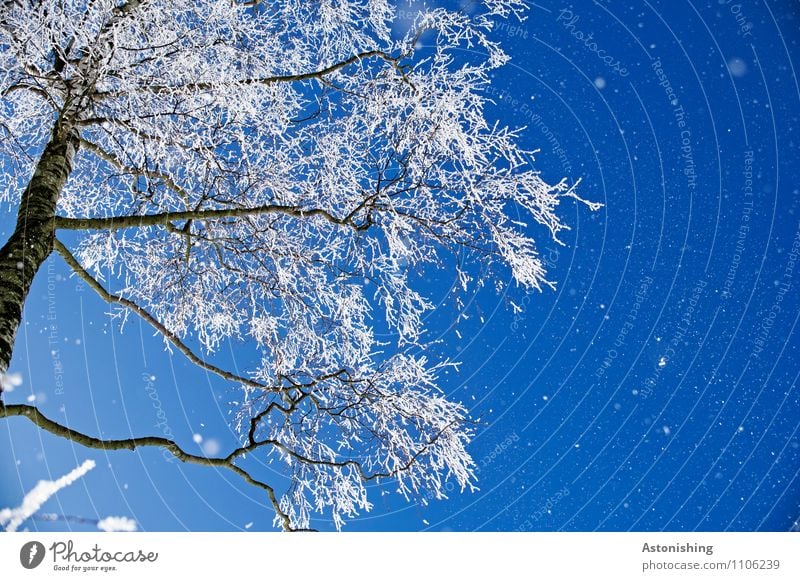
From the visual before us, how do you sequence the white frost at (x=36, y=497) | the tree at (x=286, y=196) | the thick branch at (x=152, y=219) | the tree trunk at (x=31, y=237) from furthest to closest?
the white frost at (x=36, y=497) → the thick branch at (x=152, y=219) → the tree at (x=286, y=196) → the tree trunk at (x=31, y=237)

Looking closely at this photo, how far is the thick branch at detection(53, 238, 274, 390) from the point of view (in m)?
2.01


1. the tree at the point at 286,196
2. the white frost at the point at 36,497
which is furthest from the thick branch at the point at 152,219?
the white frost at the point at 36,497

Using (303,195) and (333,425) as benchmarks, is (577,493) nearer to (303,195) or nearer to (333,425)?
(333,425)

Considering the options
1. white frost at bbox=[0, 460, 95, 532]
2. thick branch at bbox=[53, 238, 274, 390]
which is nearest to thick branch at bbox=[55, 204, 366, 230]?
thick branch at bbox=[53, 238, 274, 390]

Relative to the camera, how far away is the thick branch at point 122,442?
65.0 inches

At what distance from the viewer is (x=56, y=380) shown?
229 centimetres

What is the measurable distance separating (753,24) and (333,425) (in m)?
2.40

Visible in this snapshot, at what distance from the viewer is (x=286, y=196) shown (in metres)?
2.03
